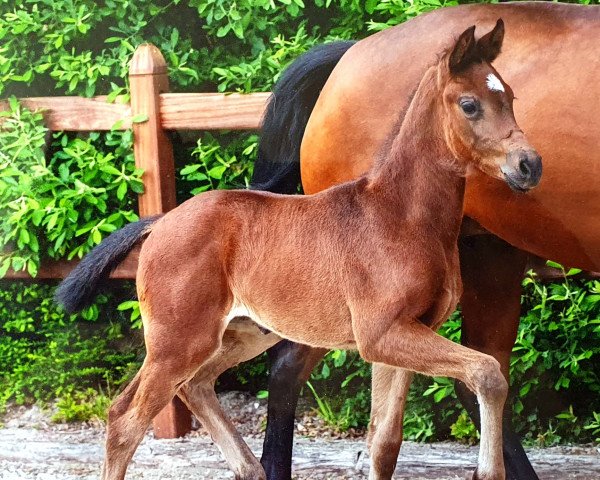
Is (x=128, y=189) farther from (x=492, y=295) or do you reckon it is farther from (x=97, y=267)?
(x=492, y=295)

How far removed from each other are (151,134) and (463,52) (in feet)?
7.36

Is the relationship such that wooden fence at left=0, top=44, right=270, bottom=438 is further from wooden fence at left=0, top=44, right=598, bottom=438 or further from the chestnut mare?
→ the chestnut mare

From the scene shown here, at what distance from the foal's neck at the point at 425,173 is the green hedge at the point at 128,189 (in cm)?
169

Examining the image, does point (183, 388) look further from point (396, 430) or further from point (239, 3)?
point (239, 3)

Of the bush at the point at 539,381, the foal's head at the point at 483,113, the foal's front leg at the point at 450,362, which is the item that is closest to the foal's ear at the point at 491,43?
the foal's head at the point at 483,113

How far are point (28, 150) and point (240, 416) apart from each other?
67.9 inches

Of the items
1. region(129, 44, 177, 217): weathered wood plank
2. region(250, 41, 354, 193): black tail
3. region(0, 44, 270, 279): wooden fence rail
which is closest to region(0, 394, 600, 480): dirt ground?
region(0, 44, 270, 279): wooden fence rail

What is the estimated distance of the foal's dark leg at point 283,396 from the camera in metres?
4.14

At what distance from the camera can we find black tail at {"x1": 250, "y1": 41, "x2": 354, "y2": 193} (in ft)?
13.7

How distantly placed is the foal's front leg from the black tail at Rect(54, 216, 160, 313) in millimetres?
853

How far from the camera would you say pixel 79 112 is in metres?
5.00

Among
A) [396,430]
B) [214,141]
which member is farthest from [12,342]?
[396,430]

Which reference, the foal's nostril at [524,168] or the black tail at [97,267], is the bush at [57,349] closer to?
the black tail at [97,267]

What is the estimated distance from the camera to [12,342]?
5.51m
